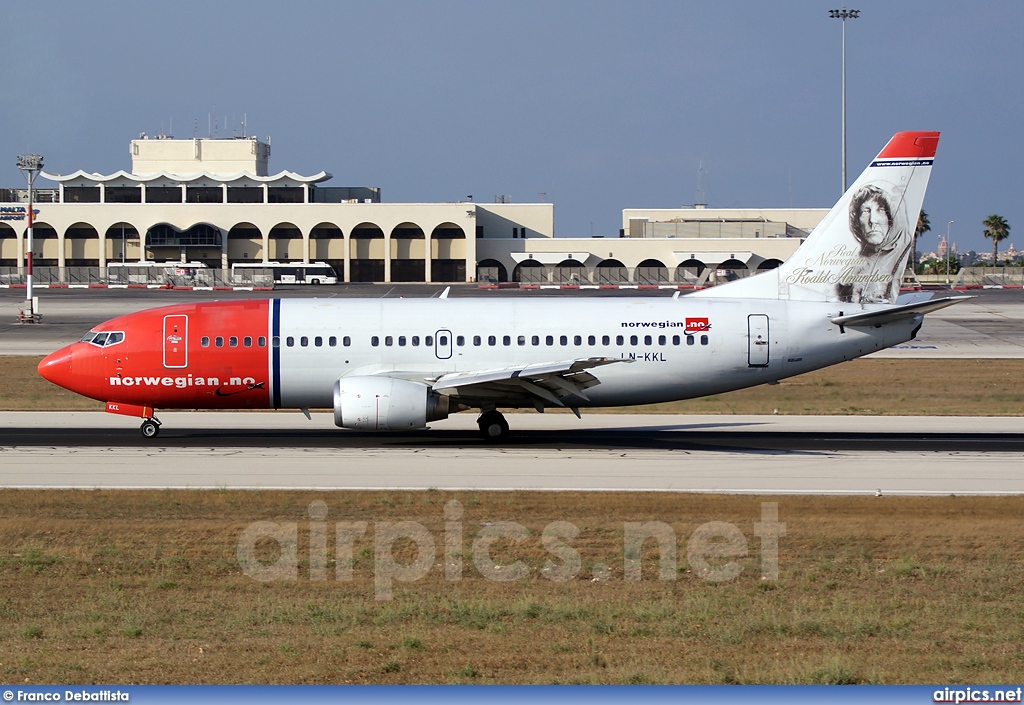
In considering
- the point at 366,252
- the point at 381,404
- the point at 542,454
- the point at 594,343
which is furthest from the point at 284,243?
the point at 542,454

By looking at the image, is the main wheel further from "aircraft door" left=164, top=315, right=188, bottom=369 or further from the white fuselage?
"aircraft door" left=164, top=315, right=188, bottom=369

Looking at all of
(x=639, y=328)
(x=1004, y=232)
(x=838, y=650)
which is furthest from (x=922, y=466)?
(x=1004, y=232)

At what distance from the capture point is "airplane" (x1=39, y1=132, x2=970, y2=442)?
99.2 feet

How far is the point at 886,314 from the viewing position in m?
29.8

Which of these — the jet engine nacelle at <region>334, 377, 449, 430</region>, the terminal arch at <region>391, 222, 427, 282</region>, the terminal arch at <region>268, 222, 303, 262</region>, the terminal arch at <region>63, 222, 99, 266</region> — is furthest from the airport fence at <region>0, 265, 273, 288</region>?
the jet engine nacelle at <region>334, 377, 449, 430</region>

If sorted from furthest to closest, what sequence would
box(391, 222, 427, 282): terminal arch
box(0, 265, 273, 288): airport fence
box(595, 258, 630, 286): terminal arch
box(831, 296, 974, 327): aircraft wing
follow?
box(391, 222, 427, 282): terminal arch, box(595, 258, 630, 286): terminal arch, box(0, 265, 273, 288): airport fence, box(831, 296, 974, 327): aircraft wing

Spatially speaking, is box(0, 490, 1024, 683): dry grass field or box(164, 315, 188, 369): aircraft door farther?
box(164, 315, 188, 369): aircraft door

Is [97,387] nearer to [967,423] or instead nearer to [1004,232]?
[967,423]

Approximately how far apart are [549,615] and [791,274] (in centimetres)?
2045

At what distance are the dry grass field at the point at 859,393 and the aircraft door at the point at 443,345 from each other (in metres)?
10.5

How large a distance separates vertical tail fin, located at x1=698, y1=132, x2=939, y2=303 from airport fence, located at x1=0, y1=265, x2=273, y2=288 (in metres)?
89.5

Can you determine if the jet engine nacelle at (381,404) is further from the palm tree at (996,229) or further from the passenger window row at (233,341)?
the palm tree at (996,229)

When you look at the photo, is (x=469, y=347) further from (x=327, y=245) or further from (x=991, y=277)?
Answer: (x=991, y=277)

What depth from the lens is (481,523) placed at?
19203mm
